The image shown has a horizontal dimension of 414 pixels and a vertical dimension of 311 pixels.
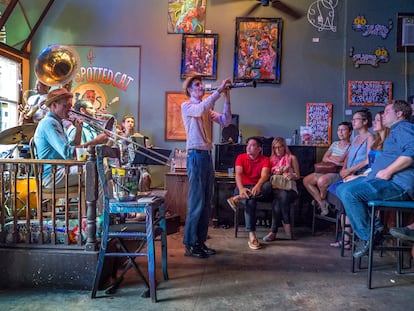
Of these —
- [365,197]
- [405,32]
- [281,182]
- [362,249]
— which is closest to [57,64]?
[281,182]

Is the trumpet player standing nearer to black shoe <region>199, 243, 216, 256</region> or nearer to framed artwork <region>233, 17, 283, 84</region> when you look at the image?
black shoe <region>199, 243, 216, 256</region>

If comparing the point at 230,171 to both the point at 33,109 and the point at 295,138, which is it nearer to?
the point at 295,138

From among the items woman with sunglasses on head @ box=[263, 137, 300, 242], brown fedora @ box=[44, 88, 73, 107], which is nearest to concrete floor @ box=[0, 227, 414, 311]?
woman with sunglasses on head @ box=[263, 137, 300, 242]

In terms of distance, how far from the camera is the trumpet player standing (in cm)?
356

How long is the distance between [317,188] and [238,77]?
211 cm

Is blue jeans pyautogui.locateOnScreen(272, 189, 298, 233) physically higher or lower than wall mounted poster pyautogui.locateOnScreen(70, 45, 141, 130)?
lower

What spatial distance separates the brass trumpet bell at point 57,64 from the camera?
482 centimetres

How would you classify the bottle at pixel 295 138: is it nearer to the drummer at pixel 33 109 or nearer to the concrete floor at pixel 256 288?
the concrete floor at pixel 256 288

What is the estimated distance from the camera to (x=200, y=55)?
234 inches

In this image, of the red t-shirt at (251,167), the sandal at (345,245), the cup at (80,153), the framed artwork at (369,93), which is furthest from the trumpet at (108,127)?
the framed artwork at (369,93)

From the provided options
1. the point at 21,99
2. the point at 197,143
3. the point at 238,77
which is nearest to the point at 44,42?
the point at 21,99

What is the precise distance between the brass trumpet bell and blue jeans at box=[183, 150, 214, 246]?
2198 mm

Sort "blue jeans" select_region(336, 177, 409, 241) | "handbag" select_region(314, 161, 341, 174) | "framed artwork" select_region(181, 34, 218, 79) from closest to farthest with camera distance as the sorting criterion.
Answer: "blue jeans" select_region(336, 177, 409, 241)
"handbag" select_region(314, 161, 341, 174)
"framed artwork" select_region(181, 34, 218, 79)

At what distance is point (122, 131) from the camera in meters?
5.66
